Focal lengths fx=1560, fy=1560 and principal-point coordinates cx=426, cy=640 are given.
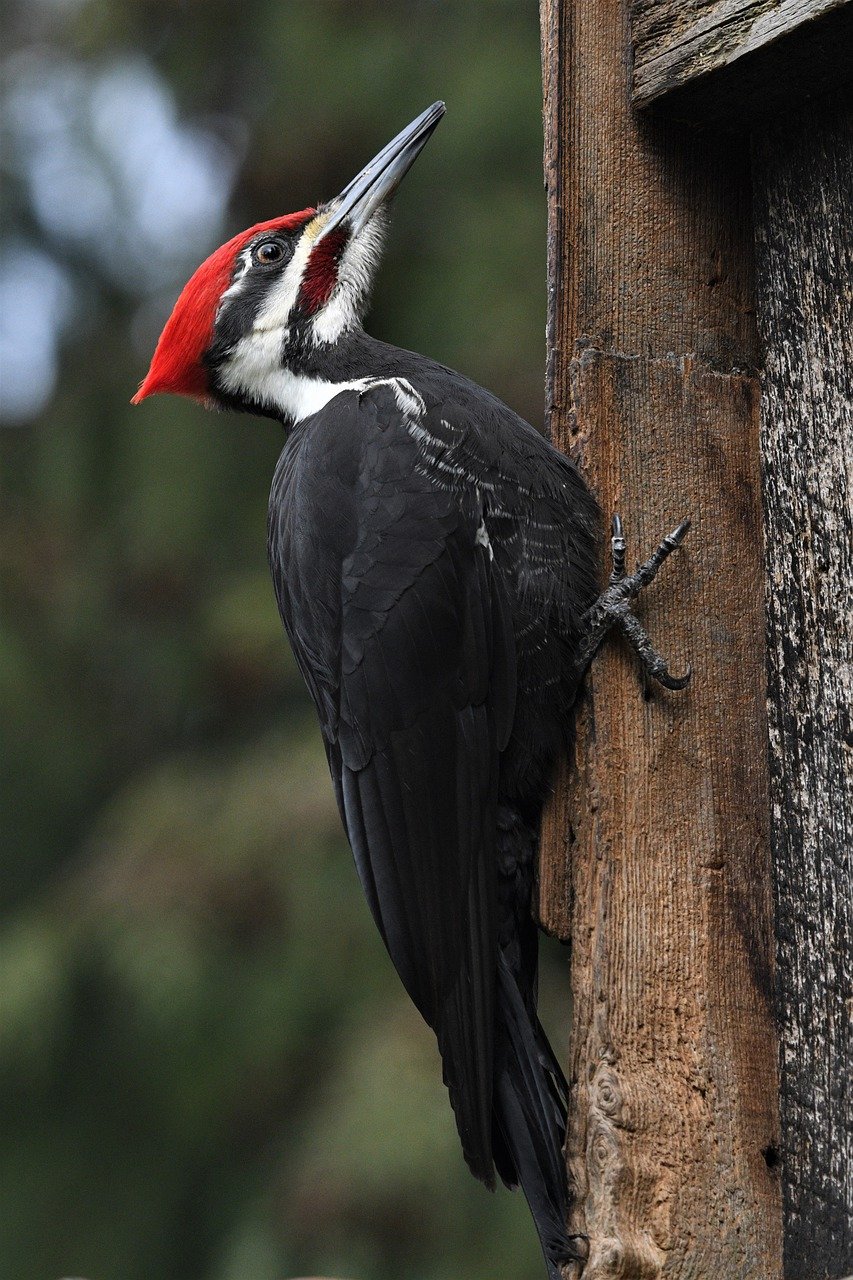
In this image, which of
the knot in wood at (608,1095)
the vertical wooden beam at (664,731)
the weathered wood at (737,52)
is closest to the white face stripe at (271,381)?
the vertical wooden beam at (664,731)

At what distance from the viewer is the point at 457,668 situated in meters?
2.23

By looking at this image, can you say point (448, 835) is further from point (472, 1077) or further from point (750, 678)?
point (750, 678)

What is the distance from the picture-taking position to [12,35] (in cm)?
596

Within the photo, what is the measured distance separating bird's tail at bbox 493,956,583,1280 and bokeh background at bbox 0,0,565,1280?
181 cm

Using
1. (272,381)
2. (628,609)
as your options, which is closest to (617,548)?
(628,609)

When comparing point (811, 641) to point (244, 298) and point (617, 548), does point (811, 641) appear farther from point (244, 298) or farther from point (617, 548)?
point (244, 298)

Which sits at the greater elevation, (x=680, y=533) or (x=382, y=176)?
(x=382, y=176)

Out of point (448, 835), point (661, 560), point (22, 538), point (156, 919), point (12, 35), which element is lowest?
point (156, 919)

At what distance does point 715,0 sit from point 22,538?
12.4 feet

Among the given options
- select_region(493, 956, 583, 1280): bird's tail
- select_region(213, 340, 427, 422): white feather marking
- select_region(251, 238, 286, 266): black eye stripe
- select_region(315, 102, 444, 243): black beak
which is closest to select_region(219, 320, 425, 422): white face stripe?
select_region(213, 340, 427, 422): white feather marking

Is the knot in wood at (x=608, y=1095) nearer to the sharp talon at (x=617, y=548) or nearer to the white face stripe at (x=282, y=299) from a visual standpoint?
the sharp talon at (x=617, y=548)

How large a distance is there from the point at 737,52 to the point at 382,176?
100 cm

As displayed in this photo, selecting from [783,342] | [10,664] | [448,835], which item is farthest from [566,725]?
[10,664]

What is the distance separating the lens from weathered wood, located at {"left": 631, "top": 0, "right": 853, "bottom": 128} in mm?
1899
